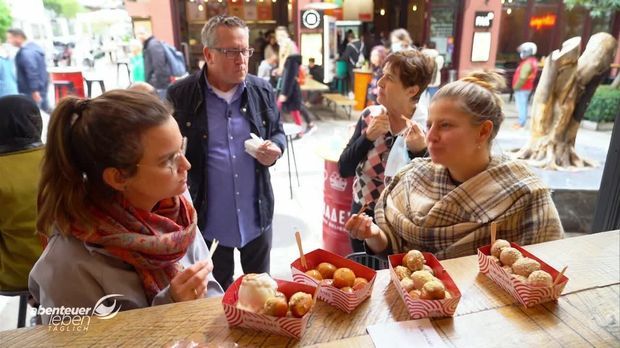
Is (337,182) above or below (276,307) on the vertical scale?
below

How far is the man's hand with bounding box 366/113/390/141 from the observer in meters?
1.96

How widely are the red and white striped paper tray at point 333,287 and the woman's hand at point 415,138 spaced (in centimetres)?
88

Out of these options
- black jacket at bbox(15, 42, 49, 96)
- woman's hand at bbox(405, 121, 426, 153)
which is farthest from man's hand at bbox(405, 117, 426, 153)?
black jacket at bbox(15, 42, 49, 96)

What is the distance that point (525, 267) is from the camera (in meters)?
1.11

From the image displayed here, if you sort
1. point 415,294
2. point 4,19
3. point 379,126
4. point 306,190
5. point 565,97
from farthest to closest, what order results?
Result: point 4,19, point 306,190, point 565,97, point 379,126, point 415,294

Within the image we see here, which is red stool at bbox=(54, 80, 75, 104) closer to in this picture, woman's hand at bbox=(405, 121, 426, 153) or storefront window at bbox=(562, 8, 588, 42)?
woman's hand at bbox=(405, 121, 426, 153)

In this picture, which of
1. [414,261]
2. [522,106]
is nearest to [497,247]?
[414,261]

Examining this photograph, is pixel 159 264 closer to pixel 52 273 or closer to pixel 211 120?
pixel 52 273

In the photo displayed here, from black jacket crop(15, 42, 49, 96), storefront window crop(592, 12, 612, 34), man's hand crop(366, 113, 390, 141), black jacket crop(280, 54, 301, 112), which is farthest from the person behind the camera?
storefront window crop(592, 12, 612, 34)

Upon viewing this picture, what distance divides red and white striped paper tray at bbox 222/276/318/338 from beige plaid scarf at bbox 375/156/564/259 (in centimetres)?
64

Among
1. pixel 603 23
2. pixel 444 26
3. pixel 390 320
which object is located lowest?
pixel 390 320

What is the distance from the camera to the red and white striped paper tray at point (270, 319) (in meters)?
0.95

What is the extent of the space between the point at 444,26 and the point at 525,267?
5.22 metres

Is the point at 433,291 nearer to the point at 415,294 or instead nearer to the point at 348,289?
the point at 415,294
